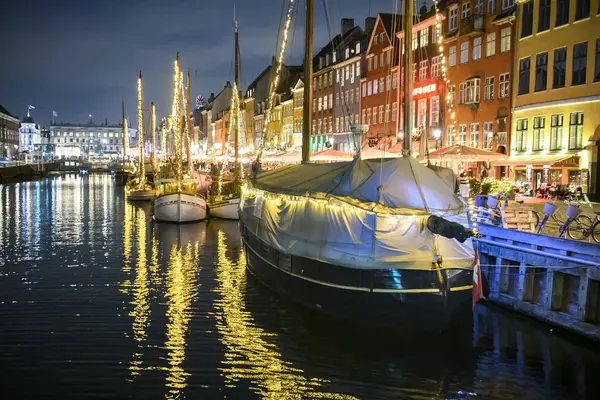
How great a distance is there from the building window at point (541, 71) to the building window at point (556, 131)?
2239 mm

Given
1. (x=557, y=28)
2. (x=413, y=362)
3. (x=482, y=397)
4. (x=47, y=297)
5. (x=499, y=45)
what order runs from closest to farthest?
1. (x=482, y=397)
2. (x=413, y=362)
3. (x=47, y=297)
4. (x=557, y=28)
5. (x=499, y=45)

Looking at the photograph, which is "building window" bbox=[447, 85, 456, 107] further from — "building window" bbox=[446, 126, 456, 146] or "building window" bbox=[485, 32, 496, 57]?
"building window" bbox=[485, 32, 496, 57]

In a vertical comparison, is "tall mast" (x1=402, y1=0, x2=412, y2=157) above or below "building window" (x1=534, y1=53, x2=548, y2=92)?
below

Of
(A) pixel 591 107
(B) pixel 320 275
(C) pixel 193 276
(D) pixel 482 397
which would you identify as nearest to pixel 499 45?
(A) pixel 591 107

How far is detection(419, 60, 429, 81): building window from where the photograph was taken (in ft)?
185

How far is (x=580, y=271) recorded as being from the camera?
53.4 feet

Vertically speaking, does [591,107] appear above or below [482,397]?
above

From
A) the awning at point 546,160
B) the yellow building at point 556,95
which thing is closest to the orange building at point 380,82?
the yellow building at point 556,95

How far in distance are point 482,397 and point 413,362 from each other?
208cm

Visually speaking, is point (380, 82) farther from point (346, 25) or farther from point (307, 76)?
point (307, 76)

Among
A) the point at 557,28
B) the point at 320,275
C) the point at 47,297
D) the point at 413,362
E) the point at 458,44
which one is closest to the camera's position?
the point at 413,362

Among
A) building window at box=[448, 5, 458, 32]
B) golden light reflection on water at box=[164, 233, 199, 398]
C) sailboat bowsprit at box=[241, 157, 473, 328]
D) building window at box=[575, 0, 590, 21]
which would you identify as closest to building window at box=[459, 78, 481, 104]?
building window at box=[448, 5, 458, 32]

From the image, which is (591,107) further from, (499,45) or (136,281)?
(136,281)

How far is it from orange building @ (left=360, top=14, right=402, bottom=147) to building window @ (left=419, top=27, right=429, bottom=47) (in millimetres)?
4976
